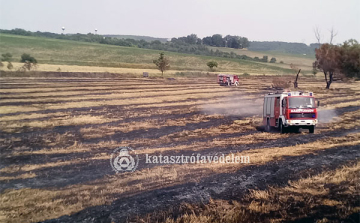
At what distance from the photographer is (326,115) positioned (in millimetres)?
25953

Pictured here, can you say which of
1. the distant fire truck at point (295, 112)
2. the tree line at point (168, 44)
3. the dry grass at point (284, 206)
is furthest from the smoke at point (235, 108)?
the tree line at point (168, 44)

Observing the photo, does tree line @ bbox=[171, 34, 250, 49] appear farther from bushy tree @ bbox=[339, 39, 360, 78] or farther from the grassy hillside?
bushy tree @ bbox=[339, 39, 360, 78]

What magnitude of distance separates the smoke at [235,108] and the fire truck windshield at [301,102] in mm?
8875

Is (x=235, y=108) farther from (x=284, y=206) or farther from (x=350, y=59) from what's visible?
(x=350, y=59)

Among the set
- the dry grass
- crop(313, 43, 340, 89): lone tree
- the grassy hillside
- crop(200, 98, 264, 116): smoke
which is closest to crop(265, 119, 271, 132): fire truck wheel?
crop(200, 98, 264, 116): smoke

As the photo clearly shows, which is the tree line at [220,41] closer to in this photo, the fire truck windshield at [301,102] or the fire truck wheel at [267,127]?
the fire truck wheel at [267,127]

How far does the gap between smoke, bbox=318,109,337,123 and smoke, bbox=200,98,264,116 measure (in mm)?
4999

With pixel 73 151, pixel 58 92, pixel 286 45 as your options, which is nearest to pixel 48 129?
pixel 73 151

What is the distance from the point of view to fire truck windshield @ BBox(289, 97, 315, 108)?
59.0ft

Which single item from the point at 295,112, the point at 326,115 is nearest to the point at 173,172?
the point at 295,112

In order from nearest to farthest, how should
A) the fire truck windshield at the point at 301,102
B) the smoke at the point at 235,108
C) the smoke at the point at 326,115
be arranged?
1. the fire truck windshield at the point at 301,102
2. the smoke at the point at 326,115
3. the smoke at the point at 235,108

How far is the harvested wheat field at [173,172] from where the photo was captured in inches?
293

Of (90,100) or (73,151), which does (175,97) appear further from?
(73,151)

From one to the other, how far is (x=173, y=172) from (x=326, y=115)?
19326mm
